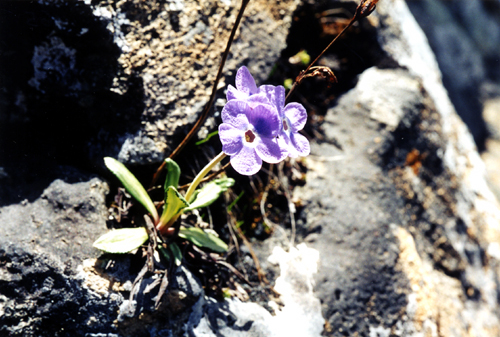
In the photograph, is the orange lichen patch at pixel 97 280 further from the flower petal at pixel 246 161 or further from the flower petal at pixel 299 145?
the flower petal at pixel 299 145

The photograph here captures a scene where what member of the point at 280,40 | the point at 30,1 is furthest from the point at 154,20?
the point at 280,40

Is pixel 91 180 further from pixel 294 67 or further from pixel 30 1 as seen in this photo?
pixel 294 67

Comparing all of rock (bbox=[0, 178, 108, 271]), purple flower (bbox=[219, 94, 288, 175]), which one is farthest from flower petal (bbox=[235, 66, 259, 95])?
rock (bbox=[0, 178, 108, 271])

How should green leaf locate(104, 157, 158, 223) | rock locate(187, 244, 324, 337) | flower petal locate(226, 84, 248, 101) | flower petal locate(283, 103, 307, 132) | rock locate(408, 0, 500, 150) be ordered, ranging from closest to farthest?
flower petal locate(226, 84, 248, 101) → flower petal locate(283, 103, 307, 132) → green leaf locate(104, 157, 158, 223) → rock locate(187, 244, 324, 337) → rock locate(408, 0, 500, 150)

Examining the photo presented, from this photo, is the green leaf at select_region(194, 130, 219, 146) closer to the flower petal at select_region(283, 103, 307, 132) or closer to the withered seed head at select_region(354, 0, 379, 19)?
the flower petal at select_region(283, 103, 307, 132)

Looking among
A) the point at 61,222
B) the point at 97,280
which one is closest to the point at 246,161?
the point at 97,280

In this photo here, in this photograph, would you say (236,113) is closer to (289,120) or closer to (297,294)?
(289,120)

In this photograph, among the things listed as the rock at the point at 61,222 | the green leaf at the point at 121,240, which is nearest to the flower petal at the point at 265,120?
the green leaf at the point at 121,240
